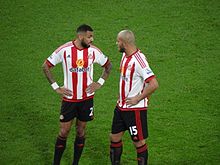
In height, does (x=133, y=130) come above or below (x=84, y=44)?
below

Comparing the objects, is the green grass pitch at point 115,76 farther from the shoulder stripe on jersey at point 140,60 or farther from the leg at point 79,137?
the shoulder stripe on jersey at point 140,60

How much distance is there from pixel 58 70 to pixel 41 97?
133 cm

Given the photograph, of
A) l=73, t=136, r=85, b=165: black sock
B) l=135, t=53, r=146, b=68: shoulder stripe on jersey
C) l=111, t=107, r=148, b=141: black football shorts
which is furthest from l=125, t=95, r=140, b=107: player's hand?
l=73, t=136, r=85, b=165: black sock

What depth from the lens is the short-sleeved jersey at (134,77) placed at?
25.6ft

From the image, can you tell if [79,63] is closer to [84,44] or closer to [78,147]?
[84,44]

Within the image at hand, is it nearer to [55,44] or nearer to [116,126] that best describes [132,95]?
[116,126]

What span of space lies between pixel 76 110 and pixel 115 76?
13.0ft

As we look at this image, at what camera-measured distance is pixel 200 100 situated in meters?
11.3

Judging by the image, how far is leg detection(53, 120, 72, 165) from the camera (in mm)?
8461

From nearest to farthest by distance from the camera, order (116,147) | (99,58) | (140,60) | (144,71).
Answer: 1. (144,71)
2. (140,60)
3. (116,147)
4. (99,58)

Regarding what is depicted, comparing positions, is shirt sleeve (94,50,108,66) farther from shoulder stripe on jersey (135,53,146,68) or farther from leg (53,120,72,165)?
leg (53,120,72,165)

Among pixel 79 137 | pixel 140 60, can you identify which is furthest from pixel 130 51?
pixel 79 137

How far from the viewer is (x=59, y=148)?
8523mm

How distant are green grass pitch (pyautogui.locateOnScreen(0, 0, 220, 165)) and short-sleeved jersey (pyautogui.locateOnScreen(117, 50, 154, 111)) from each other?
1443mm
